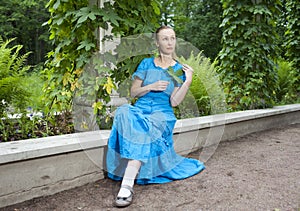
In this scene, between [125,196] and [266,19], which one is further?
[266,19]

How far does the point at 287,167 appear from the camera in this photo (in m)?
2.74

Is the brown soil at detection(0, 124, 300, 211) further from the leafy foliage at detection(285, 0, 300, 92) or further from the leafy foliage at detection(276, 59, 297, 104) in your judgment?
the leafy foliage at detection(285, 0, 300, 92)

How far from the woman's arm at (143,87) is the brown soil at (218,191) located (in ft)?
2.36

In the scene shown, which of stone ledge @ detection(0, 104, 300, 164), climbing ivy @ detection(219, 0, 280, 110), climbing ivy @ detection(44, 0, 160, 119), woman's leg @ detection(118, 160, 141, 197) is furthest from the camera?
climbing ivy @ detection(219, 0, 280, 110)

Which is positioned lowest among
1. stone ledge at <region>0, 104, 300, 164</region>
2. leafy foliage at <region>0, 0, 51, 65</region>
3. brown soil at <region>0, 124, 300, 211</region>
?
brown soil at <region>0, 124, 300, 211</region>

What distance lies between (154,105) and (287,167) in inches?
55.0

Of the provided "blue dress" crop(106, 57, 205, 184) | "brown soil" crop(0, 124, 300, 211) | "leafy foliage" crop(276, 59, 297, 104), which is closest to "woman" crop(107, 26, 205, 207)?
"blue dress" crop(106, 57, 205, 184)

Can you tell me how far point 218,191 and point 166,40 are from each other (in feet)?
3.89

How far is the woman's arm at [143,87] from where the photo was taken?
2266 millimetres

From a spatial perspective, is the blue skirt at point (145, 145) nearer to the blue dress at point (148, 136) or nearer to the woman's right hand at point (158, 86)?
the blue dress at point (148, 136)

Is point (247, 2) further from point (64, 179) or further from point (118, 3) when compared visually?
point (64, 179)

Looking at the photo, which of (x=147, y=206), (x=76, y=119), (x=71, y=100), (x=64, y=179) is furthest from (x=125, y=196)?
(x=71, y=100)

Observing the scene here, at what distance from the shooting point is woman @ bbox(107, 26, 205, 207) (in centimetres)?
212

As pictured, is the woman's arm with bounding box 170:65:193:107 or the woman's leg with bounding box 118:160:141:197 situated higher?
the woman's arm with bounding box 170:65:193:107
